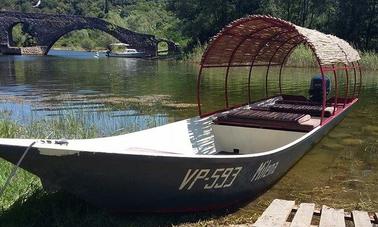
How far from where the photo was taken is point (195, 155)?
529 centimetres

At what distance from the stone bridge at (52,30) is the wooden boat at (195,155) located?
6018 cm

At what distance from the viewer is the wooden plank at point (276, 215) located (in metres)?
5.18

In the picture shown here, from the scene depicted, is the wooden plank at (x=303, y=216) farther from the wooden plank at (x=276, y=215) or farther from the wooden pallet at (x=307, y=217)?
the wooden plank at (x=276, y=215)

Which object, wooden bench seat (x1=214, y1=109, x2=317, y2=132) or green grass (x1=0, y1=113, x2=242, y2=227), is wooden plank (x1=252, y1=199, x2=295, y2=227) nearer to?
green grass (x1=0, y1=113, x2=242, y2=227)

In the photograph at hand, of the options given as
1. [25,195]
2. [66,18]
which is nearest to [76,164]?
[25,195]

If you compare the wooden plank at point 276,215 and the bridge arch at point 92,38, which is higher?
the bridge arch at point 92,38

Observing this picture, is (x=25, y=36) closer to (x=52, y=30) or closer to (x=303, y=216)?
(x=52, y=30)

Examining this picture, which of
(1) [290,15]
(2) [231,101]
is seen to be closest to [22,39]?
(1) [290,15]

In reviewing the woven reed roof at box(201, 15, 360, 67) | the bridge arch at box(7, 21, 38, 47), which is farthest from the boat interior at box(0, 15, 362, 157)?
the bridge arch at box(7, 21, 38, 47)

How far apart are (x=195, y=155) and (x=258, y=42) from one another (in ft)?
20.6

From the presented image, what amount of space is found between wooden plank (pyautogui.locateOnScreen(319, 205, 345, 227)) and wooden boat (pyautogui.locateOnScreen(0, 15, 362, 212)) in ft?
3.47

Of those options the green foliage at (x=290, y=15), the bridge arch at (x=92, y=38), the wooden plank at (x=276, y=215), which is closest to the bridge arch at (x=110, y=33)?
the green foliage at (x=290, y=15)

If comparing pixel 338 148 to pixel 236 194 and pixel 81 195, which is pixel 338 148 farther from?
pixel 81 195

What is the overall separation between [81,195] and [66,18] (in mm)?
73043
